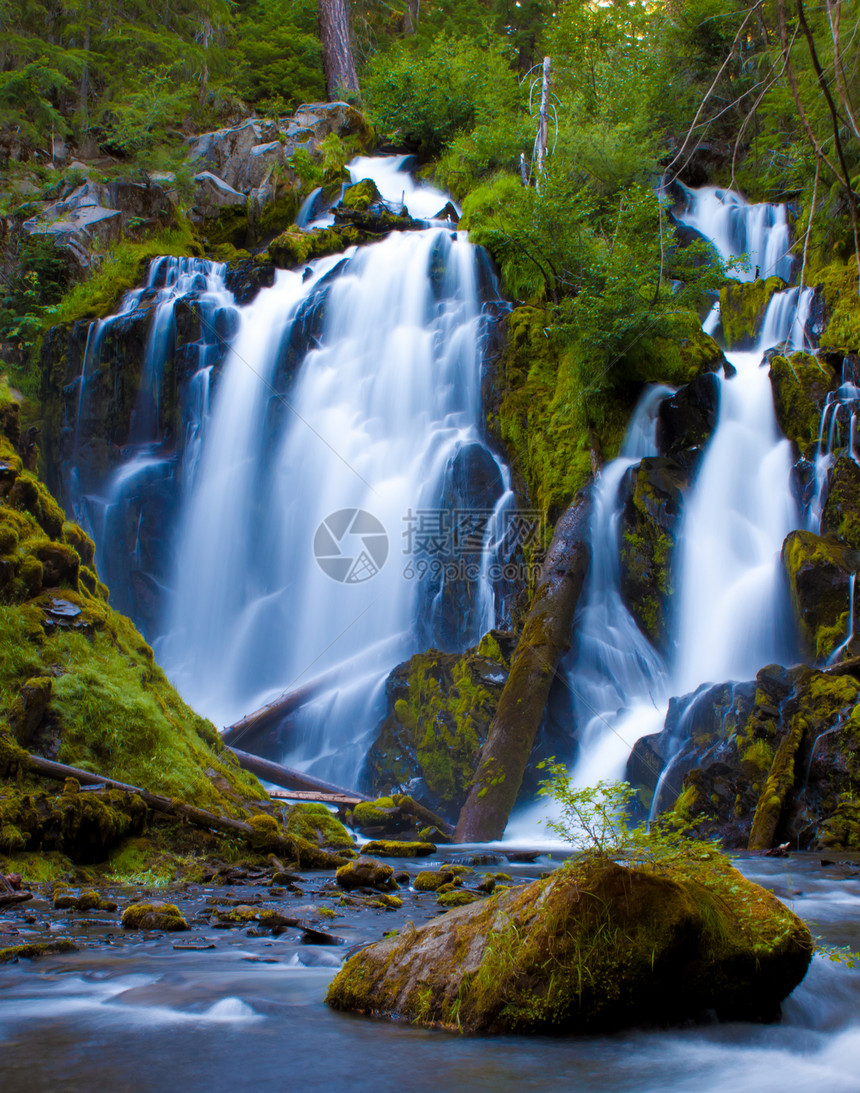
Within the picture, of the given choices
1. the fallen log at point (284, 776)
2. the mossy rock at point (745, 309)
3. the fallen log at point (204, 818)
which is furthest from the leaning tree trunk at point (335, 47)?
the fallen log at point (204, 818)

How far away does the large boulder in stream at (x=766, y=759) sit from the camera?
718 cm

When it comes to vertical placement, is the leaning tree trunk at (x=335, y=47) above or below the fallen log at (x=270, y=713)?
above

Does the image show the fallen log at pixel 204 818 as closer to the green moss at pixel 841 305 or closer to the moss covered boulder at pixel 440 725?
the moss covered boulder at pixel 440 725

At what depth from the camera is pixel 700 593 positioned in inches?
448

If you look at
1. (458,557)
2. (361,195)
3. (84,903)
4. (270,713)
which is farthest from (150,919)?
(361,195)

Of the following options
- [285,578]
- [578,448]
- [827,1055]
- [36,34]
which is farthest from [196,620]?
[36,34]

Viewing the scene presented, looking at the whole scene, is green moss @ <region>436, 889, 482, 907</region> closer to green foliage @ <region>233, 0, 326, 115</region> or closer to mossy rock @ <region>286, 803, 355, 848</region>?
mossy rock @ <region>286, 803, 355, 848</region>

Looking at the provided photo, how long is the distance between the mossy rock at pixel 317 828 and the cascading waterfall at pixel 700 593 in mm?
2949

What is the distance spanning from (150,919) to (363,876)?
5.74ft

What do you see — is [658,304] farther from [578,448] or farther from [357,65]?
[357,65]

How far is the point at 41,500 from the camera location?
27.5ft

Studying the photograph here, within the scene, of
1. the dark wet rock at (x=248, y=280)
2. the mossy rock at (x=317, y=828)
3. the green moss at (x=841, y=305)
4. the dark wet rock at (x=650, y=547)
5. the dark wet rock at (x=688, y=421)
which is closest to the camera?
the mossy rock at (x=317, y=828)

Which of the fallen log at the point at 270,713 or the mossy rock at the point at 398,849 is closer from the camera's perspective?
the mossy rock at the point at 398,849

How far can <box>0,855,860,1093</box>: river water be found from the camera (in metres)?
2.42
